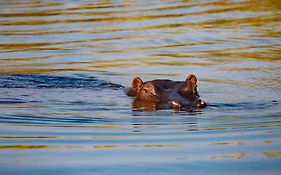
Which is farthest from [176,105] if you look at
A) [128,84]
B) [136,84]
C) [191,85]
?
[128,84]

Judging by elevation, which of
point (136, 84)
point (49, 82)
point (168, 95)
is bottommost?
point (168, 95)

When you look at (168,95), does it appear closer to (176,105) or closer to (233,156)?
(176,105)

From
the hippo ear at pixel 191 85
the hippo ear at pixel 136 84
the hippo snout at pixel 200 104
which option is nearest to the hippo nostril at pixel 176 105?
the hippo snout at pixel 200 104

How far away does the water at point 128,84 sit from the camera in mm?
7129

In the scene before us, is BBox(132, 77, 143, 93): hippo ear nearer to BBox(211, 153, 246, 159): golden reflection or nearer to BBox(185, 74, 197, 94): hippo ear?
BBox(185, 74, 197, 94): hippo ear

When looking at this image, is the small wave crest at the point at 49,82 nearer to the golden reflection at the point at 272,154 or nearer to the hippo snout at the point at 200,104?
the hippo snout at the point at 200,104

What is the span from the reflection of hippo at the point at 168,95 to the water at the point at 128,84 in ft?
0.64

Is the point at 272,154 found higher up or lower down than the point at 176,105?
lower down

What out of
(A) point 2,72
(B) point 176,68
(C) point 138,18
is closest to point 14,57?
(A) point 2,72

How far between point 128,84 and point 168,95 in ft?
A: 7.69

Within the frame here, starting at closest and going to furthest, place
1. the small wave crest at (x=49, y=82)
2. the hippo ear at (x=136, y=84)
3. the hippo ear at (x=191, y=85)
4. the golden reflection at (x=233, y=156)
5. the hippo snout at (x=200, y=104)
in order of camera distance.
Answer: the golden reflection at (x=233, y=156) → the hippo snout at (x=200, y=104) → the hippo ear at (x=191, y=85) → the hippo ear at (x=136, y=84) → the small wave crest at (x=49, y=82)

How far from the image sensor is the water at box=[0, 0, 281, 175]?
23.4ft

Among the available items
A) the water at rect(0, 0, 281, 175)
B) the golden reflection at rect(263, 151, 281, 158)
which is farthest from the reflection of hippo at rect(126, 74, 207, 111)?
the golden reflection at rect(263, 151, 281, 158)

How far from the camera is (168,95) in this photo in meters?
11.3
